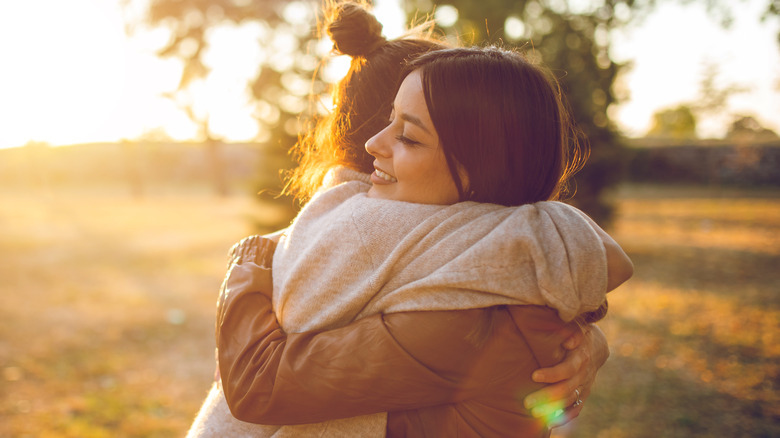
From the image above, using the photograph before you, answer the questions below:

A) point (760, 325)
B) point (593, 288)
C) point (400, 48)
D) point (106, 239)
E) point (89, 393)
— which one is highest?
point (400, 48)

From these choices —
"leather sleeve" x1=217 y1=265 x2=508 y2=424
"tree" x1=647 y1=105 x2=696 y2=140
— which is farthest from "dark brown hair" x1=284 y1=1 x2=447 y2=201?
"tree" x1=647 y1=105 x2=696 y2=140

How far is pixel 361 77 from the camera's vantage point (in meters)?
1.84

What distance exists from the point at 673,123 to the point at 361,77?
190 ft

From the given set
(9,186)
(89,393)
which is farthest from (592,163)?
(9,186)

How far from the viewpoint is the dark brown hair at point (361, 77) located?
5.82ft

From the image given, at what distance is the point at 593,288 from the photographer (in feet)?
3.88

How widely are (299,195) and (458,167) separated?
1.12 meters

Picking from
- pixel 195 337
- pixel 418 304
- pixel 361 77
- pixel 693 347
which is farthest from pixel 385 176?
pixel 195 337

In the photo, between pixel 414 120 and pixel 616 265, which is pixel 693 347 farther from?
pixel 414 120

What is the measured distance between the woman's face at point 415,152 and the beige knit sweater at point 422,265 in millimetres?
67

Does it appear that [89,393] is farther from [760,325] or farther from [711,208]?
[711,208]

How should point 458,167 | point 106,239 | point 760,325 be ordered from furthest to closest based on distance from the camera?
point 106,239
point 760,325
point 458,167

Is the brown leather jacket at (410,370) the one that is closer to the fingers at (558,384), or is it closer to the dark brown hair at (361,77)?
the fingers at (558,384)

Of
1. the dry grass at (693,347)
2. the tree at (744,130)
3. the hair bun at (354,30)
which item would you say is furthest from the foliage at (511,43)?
the tree at (744,130)
